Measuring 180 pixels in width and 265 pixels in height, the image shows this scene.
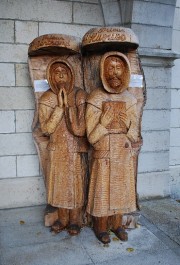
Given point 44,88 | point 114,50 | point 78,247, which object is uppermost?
point 114,50

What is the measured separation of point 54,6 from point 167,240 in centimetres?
304

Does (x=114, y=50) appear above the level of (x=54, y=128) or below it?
above

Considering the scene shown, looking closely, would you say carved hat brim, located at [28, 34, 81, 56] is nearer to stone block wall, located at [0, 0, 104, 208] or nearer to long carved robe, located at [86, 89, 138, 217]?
long carved robe, located at [86, 89, 138, 217]

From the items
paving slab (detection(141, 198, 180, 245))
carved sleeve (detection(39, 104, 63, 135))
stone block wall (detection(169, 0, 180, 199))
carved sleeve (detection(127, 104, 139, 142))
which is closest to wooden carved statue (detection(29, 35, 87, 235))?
carved sleeve (detection(39, 104, 63, 135))

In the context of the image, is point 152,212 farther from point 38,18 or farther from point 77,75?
point 38,18

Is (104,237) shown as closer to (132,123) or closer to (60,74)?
(132,123)

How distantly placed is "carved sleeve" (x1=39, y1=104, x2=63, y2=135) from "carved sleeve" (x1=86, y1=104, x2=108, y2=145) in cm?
31

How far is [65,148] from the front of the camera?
10.1 ft

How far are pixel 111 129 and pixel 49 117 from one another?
2.13 ft

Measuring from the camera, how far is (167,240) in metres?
3.15

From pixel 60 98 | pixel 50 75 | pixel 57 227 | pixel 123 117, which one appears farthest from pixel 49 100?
pixel 57 227

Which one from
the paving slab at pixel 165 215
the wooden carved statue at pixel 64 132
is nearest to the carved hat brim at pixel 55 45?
the wooden carved statue at pixel 64 132

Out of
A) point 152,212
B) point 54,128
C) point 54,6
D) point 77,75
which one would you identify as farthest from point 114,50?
point 152,212

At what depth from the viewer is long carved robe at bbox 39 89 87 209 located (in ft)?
10.0
